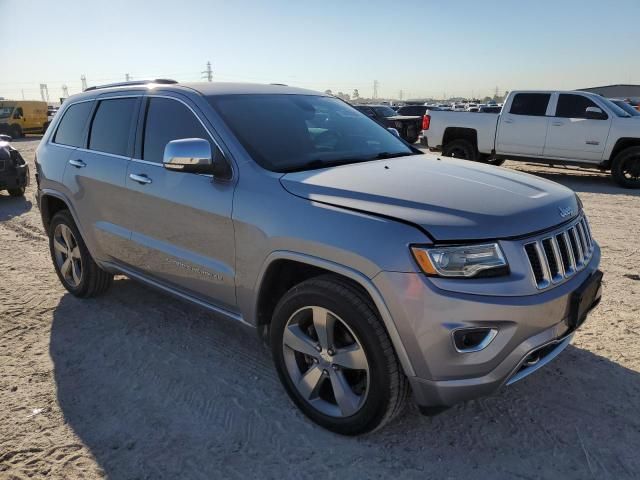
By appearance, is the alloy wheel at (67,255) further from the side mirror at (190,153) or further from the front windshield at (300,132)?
the front windshield at (300,132)

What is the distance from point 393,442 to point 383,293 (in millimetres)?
896

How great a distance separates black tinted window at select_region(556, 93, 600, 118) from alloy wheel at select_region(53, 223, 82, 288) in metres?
10.1

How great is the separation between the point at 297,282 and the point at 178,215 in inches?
35.7

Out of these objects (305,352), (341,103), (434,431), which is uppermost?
(341,103)

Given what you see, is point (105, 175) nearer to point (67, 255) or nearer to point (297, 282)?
point (67, 255)

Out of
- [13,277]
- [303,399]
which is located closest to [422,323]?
[303,399]

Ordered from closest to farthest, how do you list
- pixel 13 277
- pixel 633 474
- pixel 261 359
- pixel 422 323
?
pixel 422 323 < pixel 633 474 < pixel 261 359 < pixel 13 277

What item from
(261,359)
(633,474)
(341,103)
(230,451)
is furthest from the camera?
(341,103)

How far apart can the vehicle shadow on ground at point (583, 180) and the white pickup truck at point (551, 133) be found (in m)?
0.37

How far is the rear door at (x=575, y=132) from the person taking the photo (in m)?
10.7

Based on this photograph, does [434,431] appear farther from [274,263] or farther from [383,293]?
[274,263]

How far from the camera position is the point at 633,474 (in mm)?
2428

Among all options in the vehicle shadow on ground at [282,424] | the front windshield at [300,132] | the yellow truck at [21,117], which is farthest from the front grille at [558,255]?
the yellow truck at [21,117]

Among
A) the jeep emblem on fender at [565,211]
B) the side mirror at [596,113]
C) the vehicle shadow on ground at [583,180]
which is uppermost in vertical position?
the side mirror at [596,113]
